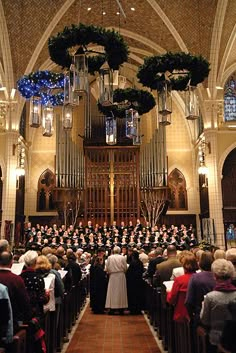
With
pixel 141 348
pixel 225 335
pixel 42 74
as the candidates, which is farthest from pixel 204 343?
pixel 42 74

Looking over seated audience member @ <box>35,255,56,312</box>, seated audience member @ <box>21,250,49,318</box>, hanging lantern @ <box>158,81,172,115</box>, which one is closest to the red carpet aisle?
seated audience member @ <box>35,255,56,312</box>

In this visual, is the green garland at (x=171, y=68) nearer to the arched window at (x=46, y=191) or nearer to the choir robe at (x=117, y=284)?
the choir robe at (x=117, y=284)

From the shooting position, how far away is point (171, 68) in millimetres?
6957

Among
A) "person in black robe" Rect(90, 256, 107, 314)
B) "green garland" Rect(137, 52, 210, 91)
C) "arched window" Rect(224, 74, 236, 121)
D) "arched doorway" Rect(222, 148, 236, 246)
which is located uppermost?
"arched window" Rect(224, 74, 236, 121)

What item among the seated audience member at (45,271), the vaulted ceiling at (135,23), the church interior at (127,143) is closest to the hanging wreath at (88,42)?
the seated audience member at (45,271)

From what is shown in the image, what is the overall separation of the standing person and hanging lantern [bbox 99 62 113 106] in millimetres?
4004

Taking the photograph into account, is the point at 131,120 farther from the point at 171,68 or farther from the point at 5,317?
the point at 5,317

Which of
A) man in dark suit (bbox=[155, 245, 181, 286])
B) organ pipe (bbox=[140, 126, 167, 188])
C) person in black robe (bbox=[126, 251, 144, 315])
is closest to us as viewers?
man in dark suit (bbox=[155, 245, 181, 286])

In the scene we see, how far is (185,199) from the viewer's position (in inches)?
889

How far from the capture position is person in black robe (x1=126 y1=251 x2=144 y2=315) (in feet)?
31.0

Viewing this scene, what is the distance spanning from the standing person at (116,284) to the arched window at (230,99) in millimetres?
12755

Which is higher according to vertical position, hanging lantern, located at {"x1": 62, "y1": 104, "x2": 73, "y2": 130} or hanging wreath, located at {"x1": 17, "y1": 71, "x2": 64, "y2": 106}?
hanging wreath, located at {"x1": 17, "y1": 71, "x2": 64, "y2": 106}

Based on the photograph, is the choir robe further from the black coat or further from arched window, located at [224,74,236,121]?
arched window, located at [224,74,236,121]

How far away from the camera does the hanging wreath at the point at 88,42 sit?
20.9 feet
